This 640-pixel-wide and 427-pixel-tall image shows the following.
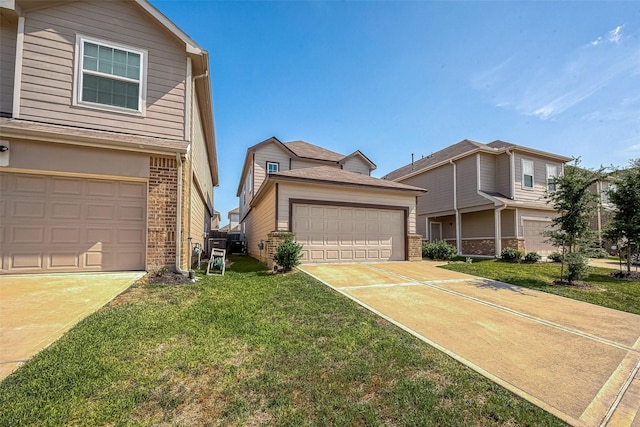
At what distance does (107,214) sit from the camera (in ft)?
20.9

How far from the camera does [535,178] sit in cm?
1641

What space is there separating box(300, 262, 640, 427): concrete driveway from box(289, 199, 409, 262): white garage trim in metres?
2.94

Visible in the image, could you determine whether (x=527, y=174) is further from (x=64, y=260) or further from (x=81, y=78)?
(x=64, y=260)

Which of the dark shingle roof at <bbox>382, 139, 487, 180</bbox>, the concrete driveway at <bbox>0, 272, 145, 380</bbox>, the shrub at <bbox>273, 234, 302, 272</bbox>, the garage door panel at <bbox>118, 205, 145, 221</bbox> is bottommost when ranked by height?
the concrete driveway at <bbox>0, 272, 145, 380</bbox>

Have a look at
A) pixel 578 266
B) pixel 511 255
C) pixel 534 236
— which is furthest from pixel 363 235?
pixel 534 236

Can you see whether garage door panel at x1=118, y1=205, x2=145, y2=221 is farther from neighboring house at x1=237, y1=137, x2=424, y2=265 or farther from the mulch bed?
the mulch bed

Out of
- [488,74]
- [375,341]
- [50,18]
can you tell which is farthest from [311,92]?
[375,341]

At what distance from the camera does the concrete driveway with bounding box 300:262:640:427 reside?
8.54 ft

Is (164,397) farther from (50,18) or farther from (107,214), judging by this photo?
(50,18)

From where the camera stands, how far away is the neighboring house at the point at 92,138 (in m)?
5.84

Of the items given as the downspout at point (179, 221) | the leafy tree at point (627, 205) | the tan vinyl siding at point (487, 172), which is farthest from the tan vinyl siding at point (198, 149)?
the tan vinyl siding at point (487, 172)

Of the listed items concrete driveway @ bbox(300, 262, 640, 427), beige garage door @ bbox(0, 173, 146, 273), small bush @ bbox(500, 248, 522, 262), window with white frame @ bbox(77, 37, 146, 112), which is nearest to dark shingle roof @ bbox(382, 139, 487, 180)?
small bush @ bbox(500, 248, 522, 262)

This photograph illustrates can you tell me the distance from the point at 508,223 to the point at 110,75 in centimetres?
1862

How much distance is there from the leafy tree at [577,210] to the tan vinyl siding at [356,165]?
11.6 meters
